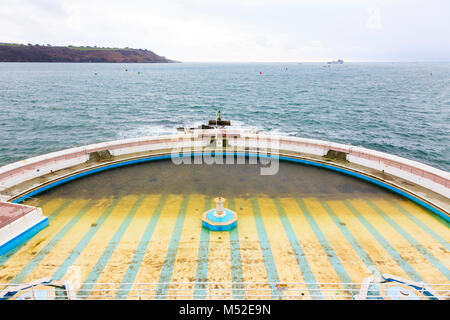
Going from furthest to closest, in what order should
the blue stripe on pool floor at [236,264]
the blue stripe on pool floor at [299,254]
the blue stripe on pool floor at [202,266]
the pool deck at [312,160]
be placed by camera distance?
the pool deck at [312,160]
the blue stripe on pool floor at [299,254]
the blue stripe on pool floor at [236,264]
the blue stripe on pool floor at [202,266]

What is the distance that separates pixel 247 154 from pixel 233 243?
11.7 metres

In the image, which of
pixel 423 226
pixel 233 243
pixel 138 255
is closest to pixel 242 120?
pixel 423 226

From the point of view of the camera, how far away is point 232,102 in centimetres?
8750

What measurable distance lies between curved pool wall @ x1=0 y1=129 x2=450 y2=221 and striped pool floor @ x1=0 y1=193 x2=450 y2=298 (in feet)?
7.60

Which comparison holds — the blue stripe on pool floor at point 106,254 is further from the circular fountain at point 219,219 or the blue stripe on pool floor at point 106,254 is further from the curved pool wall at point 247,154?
the curved pool wall at point 247,154

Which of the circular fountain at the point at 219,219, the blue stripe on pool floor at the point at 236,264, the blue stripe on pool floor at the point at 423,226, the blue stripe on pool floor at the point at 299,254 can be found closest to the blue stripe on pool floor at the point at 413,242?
the blue stripe on pool floor at the point at 423,226

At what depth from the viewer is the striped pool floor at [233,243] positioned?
432 inches

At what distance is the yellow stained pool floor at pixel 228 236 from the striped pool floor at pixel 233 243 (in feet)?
0.16

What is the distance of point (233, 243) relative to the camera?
12.9m

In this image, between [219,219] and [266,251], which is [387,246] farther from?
[219,219]

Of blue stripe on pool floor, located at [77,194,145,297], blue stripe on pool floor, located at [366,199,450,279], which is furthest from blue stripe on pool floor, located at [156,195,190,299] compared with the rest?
blue stripe on pool floor, located at [366,199,450,279]
